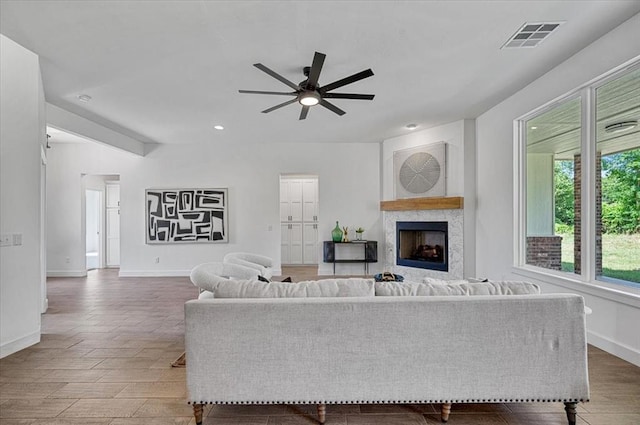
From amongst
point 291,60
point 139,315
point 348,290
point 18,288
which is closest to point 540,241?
point 348,290

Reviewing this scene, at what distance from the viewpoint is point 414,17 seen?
2600 millimetres

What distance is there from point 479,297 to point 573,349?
564mm

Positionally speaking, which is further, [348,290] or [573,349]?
[348,290]

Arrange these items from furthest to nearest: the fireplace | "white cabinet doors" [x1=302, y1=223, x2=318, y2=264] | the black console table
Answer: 1. "white cabinet doors" [x1=302, y1=223, x2=318, y2=264]
2. the black console table
3. the fireplace

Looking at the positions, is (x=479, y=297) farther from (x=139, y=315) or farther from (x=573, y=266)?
(x=139, y=315)

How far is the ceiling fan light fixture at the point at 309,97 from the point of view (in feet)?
11.1

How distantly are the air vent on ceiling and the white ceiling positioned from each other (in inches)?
2.5

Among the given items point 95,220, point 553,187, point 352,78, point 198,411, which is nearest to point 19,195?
point 198,411

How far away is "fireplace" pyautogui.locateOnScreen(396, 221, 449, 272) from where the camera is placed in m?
5.74

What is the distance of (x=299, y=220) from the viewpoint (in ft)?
28.6

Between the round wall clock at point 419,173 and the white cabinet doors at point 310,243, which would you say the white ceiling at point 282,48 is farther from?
the white cabinet doors at point 310,243

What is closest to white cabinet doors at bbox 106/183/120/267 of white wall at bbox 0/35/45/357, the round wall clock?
white wall at bbox 0/35/45/357

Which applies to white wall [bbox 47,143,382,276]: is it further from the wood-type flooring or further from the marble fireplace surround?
the wood-type flooring

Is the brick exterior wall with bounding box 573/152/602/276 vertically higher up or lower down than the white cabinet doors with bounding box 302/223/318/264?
higher up
